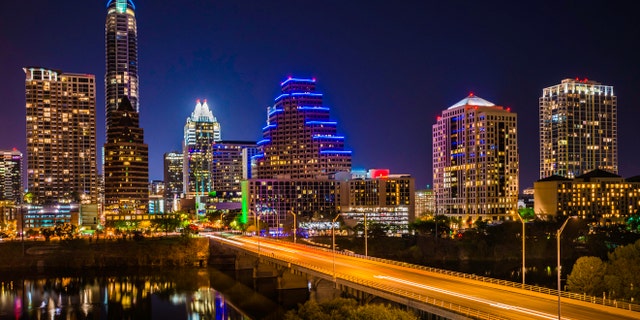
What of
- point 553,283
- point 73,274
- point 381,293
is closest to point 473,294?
point 381,293

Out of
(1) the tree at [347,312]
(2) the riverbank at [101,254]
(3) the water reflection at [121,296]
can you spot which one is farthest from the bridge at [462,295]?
(2) the riverbank at [101,254]

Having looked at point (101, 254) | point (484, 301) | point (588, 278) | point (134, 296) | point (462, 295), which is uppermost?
point (484, 301)

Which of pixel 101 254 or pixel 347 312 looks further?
pixel 101 254

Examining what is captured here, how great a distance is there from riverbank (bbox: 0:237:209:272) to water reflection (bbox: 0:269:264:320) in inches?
506

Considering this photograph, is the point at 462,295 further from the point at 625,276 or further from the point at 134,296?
the point at 134,296

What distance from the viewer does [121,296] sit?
103 meters

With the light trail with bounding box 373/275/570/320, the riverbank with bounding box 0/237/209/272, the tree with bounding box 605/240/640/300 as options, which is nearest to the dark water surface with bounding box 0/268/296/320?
the riverbank with bounding box 0/237/209/272

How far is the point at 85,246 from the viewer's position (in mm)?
146500

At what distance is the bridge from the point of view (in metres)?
46.3

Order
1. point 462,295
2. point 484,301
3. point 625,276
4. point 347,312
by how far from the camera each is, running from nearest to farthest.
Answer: point 484,301, point 347,312, point 462,295, point 625,276

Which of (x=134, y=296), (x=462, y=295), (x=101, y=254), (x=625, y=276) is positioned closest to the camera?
(x=462, y=295)

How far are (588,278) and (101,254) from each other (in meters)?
109

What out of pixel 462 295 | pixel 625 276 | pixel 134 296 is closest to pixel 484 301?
pixel 462 295

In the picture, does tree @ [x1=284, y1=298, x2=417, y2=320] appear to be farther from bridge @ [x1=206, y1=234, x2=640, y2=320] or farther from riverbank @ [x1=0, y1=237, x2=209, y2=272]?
riverbank @ [x1=0, y1=237, x2=209, y2=272]
